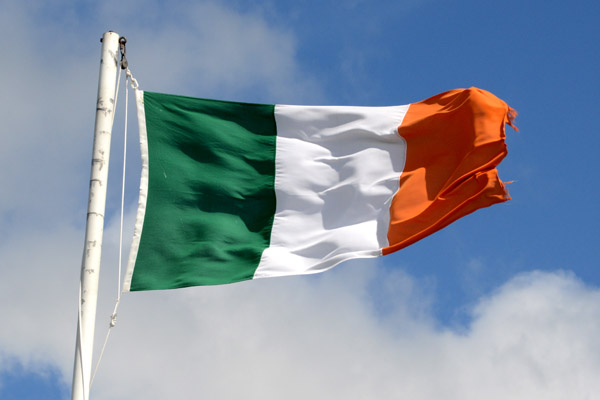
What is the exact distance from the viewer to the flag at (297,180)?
1431 centimetres

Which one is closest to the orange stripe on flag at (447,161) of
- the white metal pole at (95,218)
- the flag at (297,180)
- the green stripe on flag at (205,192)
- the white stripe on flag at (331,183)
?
the flag at (297,180)

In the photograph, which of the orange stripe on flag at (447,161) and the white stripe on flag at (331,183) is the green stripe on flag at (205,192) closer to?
the white stripe on flag at (331,183)

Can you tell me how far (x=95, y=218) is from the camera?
1220cm

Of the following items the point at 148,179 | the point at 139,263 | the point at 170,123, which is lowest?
the point at 139,263

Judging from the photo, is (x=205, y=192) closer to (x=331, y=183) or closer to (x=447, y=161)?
(x=331, y=183)

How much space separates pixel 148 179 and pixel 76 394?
13.4 feet

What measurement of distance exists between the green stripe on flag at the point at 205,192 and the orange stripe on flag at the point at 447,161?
2.19m

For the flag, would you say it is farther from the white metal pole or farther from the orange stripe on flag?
the white metal pole

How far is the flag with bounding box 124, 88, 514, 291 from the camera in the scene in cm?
1431

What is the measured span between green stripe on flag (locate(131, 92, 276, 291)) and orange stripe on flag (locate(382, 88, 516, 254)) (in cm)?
219

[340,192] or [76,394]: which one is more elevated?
[340,192]

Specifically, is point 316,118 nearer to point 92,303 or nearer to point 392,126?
point 392,126

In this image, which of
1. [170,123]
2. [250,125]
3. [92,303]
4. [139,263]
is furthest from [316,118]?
[92,303]

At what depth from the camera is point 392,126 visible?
1602cm
